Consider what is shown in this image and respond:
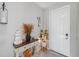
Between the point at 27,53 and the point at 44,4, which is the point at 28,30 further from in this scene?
the point at 44,4

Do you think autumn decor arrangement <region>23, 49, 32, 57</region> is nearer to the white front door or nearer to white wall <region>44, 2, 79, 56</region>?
the white front door

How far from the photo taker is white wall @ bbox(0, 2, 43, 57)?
1369 millimetres

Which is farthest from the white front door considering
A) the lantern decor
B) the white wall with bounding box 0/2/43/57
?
the lantern decor

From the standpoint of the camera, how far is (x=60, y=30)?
59.2 inches

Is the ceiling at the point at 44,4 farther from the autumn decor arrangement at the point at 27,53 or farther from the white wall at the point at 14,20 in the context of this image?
the autumn decor arrangement at the point at 27,53

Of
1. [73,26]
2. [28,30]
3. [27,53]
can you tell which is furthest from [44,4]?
[27,53]

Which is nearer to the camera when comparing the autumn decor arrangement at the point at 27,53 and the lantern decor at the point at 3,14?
the lantern decor at the point at 3,14

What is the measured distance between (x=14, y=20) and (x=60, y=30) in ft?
2.21

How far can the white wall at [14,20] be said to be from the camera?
4.49 ft

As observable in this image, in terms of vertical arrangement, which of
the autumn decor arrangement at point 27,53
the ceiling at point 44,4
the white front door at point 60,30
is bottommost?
the autumn decor arrangement at point 27,53

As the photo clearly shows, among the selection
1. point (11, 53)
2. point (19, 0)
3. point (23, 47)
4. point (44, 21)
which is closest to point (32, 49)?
point (23, 47)

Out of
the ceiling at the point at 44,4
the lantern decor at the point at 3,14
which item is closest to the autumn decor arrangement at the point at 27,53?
the lantern decor at the point at 3,14

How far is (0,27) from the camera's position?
135 centimetres

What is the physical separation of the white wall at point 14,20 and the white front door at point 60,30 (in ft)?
0.75
